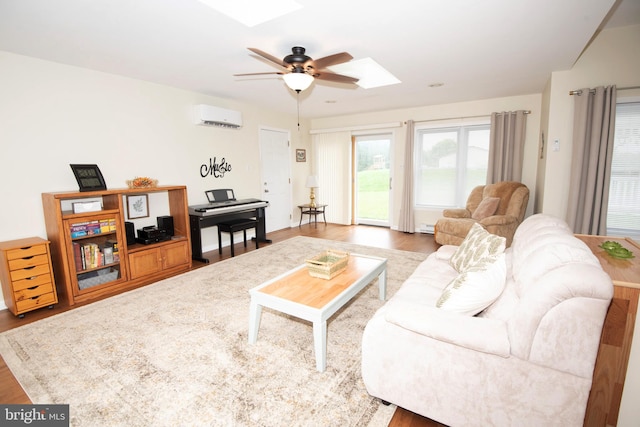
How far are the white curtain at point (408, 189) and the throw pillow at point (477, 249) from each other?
3447 mm

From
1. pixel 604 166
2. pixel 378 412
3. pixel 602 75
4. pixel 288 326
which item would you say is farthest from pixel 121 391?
pixel 602 75

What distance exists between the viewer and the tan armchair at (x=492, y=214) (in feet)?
13.1

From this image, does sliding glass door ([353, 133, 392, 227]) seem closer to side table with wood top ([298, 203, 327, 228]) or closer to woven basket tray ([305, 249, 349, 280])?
side table with wood top ([298, 203, 327, 228])

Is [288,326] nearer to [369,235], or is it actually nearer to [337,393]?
[337,393]

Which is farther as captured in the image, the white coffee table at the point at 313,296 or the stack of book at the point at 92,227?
the stack of book at the point at 92,227

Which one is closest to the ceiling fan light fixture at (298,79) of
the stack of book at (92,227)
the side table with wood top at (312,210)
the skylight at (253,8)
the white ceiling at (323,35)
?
the white ceiling at (323,35)

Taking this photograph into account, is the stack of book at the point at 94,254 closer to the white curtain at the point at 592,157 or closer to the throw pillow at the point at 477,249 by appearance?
the throw pillow at the point at 477,249

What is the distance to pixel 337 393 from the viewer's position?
165 cm

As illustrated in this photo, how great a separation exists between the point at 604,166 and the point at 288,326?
397 cm

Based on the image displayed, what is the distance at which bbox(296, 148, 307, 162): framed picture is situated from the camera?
6469 millimetres

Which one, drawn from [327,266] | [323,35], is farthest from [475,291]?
[323,35]

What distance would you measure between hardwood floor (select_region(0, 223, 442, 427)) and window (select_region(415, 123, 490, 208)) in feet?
2.79

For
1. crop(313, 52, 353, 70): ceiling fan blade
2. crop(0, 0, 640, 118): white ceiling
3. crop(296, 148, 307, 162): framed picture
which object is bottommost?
crop(296, 148, 307, 162): framed picture

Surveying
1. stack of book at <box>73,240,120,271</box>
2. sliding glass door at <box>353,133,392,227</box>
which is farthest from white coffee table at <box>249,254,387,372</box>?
sliding glass door at <box>353,133,392,227</box>
